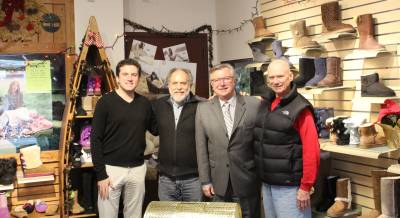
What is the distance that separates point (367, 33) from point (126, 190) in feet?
6.96

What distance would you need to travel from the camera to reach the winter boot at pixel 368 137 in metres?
2.91

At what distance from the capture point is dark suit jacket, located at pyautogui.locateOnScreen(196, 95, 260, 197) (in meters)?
3.01

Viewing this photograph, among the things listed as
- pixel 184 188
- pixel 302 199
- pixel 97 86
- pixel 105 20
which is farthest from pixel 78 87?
pixel 302 199

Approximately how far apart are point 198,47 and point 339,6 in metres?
2.30

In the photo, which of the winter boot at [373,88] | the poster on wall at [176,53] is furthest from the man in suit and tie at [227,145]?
the poster on wall at [176,53]

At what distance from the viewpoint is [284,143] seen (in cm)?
280

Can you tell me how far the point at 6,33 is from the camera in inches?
171

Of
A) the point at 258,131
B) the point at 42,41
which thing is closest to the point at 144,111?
the point at 258,131

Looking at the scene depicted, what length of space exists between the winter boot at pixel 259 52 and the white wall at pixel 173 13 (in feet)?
4.22

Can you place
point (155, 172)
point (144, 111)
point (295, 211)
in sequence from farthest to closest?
point (155, 172) < point (144, 111) < point (295, 211)

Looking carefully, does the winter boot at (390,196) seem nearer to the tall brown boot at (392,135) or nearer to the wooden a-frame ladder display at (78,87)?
the tall brown boot at (392,135)

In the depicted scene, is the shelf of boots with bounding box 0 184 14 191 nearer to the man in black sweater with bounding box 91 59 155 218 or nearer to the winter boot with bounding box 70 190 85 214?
the winter boot with bounding box 70 190 85 214

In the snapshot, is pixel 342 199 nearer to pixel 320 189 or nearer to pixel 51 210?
pixel 320 189

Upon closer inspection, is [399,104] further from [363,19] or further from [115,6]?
[115,6]
